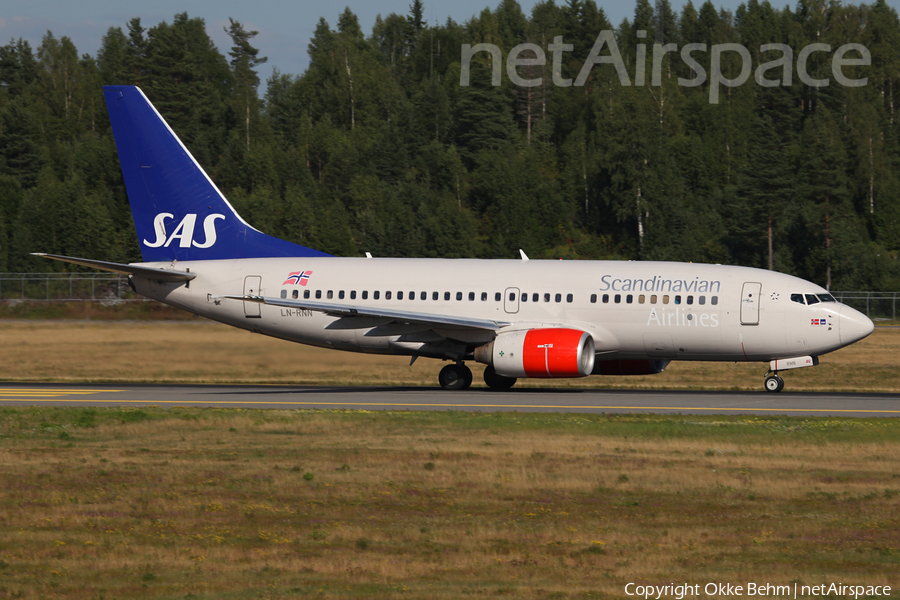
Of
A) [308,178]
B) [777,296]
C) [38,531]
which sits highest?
[308,178]

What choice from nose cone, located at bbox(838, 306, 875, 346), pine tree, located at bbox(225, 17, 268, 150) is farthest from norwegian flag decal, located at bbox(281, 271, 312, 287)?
pine tree, located at bbox(225, 17, 268, 150)

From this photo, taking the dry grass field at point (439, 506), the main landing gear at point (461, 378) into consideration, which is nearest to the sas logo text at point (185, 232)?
the main landing gear at point (461, 378)

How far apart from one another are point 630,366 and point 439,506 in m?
17.2

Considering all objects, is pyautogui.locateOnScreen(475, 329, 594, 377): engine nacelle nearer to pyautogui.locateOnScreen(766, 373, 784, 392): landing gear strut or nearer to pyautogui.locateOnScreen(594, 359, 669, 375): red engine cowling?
pyautogui.locateOnScreen(594, 359, 669, 375): red engine cowling

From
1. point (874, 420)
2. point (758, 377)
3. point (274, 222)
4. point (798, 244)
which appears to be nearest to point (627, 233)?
point (798, 244)

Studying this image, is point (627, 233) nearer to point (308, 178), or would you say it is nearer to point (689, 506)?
point (308, 178)

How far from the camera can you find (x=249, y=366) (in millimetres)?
31641

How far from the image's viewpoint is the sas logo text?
1296 inches

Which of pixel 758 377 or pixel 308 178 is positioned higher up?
pixel 308 178

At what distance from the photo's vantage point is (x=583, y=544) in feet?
39.2

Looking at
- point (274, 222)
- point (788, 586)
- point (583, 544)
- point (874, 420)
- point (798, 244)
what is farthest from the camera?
point (274, 222)

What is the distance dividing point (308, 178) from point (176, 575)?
8757 cm

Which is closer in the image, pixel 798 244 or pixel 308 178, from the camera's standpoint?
pixel 798 244

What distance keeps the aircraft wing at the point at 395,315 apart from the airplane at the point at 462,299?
2.1 inches
